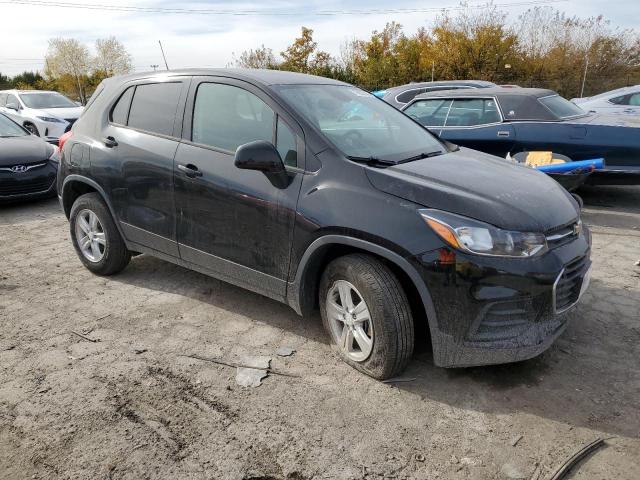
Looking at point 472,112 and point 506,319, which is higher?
point 472,112

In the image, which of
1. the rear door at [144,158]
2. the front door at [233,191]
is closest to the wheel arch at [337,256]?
the front door at [233,191]

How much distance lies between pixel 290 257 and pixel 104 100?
250cm

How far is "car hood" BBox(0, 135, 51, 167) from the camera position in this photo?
750cm

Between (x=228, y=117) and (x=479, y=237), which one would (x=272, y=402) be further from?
(x=228, y=117)

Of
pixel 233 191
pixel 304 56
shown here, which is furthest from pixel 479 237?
pixel 304 56

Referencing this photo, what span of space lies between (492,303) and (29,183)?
23.8 ft

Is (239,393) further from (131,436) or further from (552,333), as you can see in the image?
(552,333)

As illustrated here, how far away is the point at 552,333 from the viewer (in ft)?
9.36

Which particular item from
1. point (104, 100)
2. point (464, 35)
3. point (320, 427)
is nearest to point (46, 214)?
point (104, 100)

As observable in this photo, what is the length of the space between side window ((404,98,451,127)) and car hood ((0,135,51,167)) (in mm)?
5645

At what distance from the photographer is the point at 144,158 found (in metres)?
3.97

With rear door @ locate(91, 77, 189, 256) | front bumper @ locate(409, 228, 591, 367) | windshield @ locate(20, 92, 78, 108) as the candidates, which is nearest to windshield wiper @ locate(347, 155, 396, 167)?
front bumper @ locate(409, 228, 591, 367)

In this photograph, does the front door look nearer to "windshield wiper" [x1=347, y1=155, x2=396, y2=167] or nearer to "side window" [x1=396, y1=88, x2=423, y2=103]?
"windshield wiper" [x1=347, y1=155, x2=396, y2=167]

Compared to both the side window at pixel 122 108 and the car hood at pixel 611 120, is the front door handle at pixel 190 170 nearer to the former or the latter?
the side window at pixel 122 108
